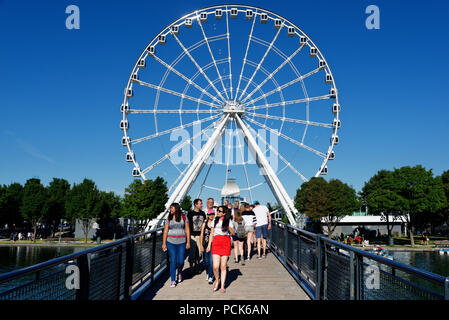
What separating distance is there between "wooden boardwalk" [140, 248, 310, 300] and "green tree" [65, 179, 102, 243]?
54.6m

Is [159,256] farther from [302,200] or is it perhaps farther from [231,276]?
[302,200]

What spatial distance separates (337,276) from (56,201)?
236 ft

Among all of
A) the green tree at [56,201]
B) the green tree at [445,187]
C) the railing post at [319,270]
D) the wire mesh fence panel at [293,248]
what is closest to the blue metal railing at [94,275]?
the railing post at [319,270]

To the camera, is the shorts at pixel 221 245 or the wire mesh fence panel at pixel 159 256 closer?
the shorts at pixel 221 245

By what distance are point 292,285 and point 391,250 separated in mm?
45031

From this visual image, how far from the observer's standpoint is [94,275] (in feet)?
16.6

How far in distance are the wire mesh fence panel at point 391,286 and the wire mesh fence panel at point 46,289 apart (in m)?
3.70

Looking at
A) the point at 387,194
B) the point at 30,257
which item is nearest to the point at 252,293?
the point at 30,257

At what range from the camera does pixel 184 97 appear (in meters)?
34.7

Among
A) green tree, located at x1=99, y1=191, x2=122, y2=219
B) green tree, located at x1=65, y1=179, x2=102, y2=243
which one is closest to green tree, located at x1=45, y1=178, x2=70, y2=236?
green tree, located at x1=65, y1=179, x2=102, y2=243

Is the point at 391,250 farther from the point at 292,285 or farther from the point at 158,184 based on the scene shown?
the point at 292,285

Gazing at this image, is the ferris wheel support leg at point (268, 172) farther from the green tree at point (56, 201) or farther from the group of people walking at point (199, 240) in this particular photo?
the green tree at point (56, 201)

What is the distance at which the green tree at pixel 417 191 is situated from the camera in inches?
2196
